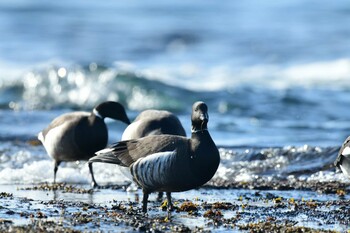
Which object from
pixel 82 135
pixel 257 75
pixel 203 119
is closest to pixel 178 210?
pixel 203 119

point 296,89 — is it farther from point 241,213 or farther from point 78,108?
point 241,213

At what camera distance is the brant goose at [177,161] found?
9164 mm

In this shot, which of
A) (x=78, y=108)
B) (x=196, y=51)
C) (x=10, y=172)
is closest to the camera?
(x=10, y=172)

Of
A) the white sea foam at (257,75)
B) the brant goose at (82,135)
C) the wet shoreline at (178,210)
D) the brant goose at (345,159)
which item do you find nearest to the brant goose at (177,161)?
the wet shoreline at (178,210)

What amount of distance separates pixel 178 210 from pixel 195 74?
1977 cm

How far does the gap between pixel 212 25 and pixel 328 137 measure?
2265cm

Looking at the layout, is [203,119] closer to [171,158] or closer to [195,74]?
[171,158]

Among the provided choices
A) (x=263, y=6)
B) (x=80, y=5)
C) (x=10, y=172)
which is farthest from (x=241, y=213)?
(x=80, y=5)

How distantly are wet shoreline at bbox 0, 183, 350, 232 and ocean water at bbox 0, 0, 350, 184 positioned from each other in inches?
59.9

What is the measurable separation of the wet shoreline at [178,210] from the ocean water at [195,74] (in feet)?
4.99

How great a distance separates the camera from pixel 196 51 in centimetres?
Answer: 3412

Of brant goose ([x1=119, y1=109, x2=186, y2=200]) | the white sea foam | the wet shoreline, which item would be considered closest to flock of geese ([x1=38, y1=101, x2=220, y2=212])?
the wet shoreline

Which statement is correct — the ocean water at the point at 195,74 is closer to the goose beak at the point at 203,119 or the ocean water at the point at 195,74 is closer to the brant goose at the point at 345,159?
the brant goose at the point at 345,159

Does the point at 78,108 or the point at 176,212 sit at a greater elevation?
the point at 78,108
